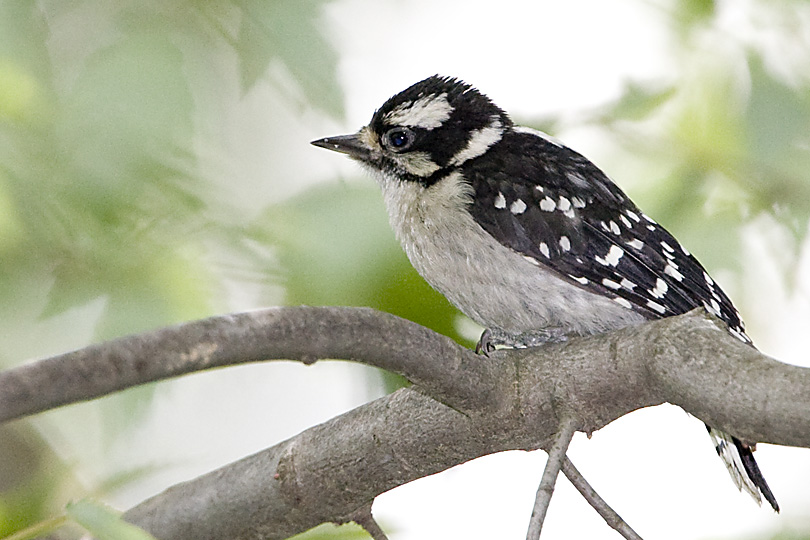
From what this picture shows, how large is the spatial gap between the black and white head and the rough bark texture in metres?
1.03

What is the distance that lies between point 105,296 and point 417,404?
86cm

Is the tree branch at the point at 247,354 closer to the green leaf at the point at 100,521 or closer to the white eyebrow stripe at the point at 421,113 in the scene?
the green leaf at the point at 100,521

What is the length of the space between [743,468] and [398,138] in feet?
4.63

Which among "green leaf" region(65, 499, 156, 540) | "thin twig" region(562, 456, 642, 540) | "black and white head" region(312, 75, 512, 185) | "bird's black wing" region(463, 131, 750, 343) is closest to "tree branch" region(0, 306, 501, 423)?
"green leaf" region(65, 499, 156, 540)

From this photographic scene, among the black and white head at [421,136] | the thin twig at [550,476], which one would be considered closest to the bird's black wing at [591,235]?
the black and white head at [421,136]

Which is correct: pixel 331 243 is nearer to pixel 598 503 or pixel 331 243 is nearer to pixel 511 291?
pixel 511 291

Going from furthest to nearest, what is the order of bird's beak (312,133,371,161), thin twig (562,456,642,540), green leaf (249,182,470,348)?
1. bird's beak (312,133,371,161)
2. green leaf (249,182,470,348)
3. thin twig (562,456,642,540)

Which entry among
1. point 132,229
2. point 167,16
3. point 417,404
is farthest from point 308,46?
point 417,404

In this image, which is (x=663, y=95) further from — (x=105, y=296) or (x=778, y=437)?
(x=105, y=296)

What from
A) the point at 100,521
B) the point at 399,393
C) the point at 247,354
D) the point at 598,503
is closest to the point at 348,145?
the point at 399,393

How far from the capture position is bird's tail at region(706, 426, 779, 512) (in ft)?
8.21

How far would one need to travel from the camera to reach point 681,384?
179 centimetres

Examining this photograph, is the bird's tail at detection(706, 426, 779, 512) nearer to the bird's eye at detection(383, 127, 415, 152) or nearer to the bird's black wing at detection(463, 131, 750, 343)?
the bird's black wing at detection(463, 131, 750, 343)

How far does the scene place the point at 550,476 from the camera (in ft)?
5.76
